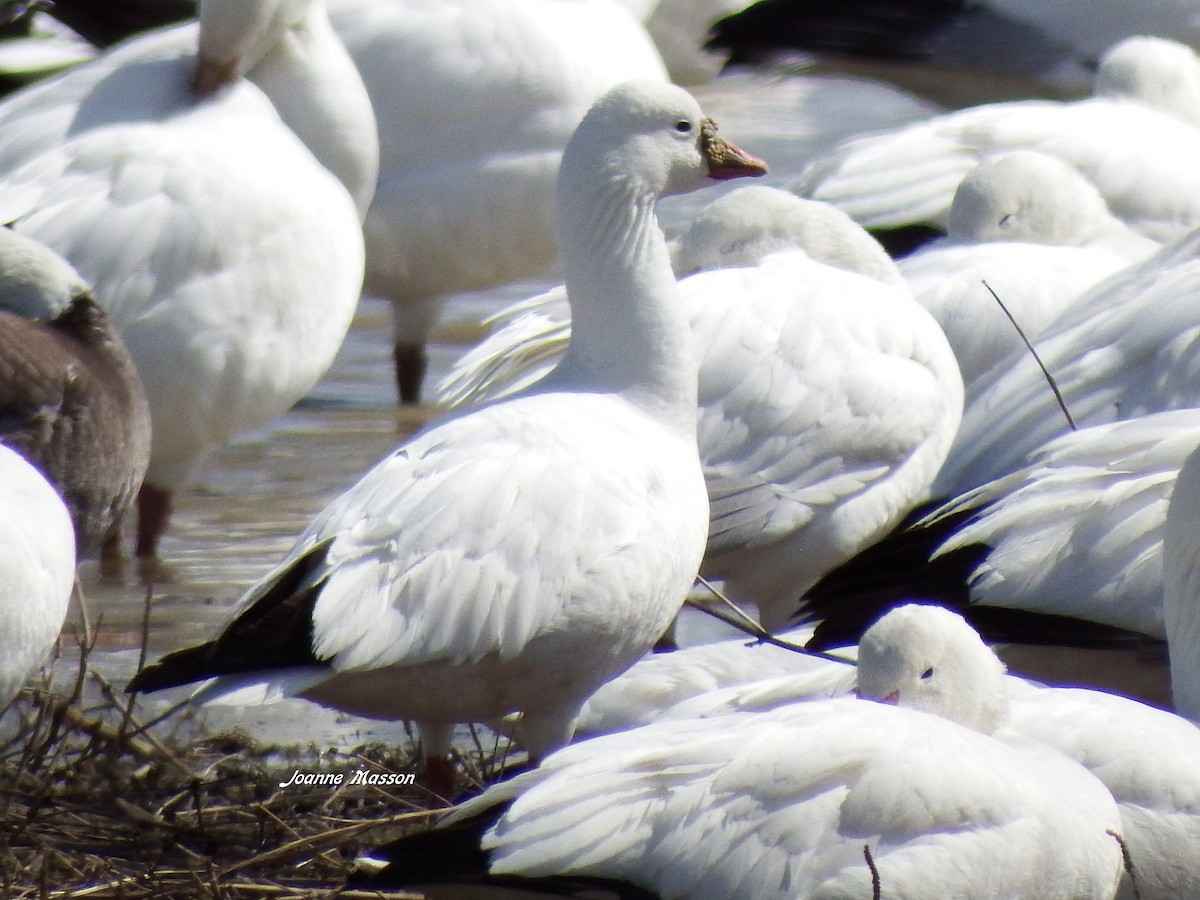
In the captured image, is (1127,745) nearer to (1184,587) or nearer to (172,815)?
(1184,587)

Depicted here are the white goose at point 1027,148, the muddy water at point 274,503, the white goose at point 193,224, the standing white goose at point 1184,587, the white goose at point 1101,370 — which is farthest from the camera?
the white goose at point 1027,148

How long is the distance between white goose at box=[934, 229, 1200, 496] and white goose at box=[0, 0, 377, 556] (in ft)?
5.36

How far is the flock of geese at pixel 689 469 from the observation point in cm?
321

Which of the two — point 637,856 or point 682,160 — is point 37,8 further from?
point 637,856

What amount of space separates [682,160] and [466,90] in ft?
9.58

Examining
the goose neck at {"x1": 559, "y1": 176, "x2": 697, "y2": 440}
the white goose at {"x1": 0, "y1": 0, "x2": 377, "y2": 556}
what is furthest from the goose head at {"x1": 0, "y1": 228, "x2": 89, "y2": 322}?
the goose neck at {"x1": 559, "y1": 176, "x2": 697, "y2": 440}

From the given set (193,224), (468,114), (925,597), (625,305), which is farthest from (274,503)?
(925,597)

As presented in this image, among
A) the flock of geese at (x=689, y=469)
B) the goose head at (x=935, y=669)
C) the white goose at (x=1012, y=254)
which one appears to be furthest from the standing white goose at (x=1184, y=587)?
the white goose at (x=1012, y=254)

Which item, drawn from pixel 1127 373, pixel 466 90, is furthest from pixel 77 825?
pixel 466 90

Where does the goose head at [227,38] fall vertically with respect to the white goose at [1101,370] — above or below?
above

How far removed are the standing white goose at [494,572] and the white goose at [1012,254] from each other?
1.49 meters

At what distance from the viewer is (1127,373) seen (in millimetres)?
4863
